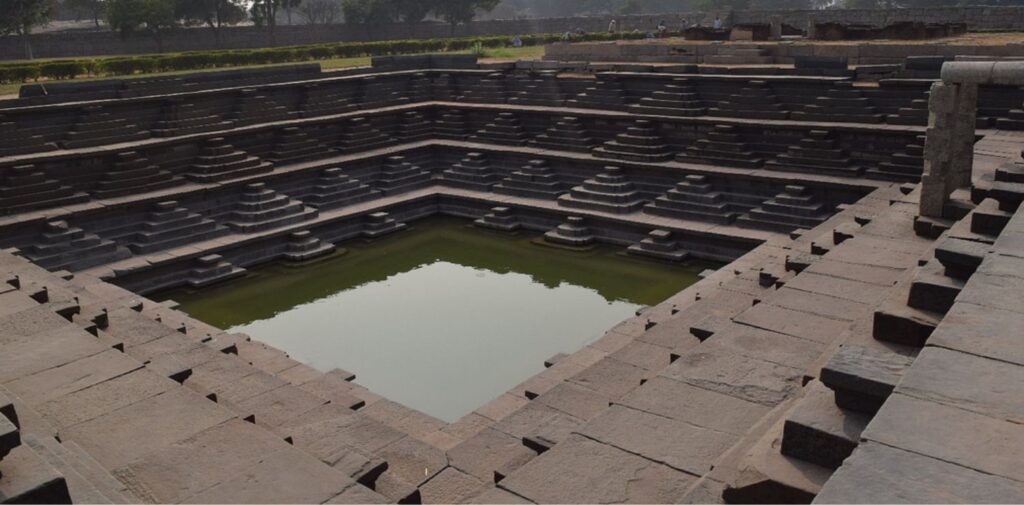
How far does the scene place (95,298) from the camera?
8445 mm

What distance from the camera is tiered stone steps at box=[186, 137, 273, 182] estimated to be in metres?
12.9

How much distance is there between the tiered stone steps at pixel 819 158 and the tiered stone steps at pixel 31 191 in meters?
10.9

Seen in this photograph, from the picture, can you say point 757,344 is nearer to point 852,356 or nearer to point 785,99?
point 852,356

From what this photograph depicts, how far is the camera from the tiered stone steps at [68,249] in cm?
1046

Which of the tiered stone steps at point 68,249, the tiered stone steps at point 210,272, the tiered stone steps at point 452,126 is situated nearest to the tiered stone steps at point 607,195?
the tiered stone steps at point 452,126

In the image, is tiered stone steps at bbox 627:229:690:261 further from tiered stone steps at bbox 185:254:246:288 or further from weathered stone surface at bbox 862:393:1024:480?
weathered stone surface at bbox 862:393:1024:480

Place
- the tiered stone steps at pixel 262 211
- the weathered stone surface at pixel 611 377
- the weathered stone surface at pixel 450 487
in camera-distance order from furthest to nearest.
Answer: the tiered stone steps at pixel 262 211
the weathered stone surface at pixel 611 377
the weathered stone surface at pixel 450 487

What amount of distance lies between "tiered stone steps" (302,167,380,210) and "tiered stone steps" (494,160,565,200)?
8.07 ft

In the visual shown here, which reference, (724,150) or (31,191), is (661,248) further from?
(31,191)

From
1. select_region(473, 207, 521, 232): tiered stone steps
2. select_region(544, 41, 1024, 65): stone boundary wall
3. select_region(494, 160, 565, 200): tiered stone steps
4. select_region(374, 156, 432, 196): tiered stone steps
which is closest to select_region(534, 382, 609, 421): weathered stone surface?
select_region(473, 207, 521, 232): tiered stone steps

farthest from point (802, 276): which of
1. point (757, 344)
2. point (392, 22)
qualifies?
point (392, 22)

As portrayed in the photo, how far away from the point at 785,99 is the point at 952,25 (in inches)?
354

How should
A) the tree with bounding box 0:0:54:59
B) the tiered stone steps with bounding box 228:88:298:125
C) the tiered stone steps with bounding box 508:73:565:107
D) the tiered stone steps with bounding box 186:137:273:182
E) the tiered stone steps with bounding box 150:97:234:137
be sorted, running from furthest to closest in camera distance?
the tree with bounding box 0:0:54:59, the tiered stone steps with bounding box 508:73:565:107, the tiered stone steps with bounding box 228:88:298:125, the tiered stone steps with bounding box 150:97:234:137, the tiered stone steps with bounding box 186:137:273:182

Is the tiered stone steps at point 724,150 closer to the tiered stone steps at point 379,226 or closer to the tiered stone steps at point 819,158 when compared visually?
the tiered stone steps at point 819,158
